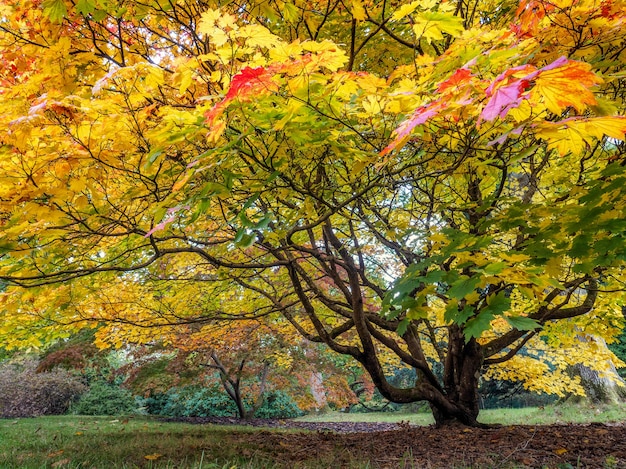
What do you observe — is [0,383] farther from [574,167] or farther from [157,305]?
[574,167]

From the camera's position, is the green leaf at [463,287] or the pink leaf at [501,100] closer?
the pink leaf at [501,100]

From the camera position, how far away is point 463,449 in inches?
134

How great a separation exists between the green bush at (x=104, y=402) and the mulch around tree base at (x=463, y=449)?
36.2 feet

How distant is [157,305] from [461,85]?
511 centimetres

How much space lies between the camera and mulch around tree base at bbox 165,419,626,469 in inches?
116

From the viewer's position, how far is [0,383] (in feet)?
37.3

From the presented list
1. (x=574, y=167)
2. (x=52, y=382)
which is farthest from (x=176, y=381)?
(x=574, y=167)

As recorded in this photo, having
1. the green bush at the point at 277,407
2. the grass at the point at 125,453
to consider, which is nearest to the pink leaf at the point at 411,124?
the grass at the point at 125,453

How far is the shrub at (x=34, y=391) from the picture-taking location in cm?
1152

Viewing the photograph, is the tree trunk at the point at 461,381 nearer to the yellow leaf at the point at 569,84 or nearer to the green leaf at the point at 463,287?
the green leaf at the point at 463,287

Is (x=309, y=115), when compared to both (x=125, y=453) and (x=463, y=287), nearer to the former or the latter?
(x=463, y=287)

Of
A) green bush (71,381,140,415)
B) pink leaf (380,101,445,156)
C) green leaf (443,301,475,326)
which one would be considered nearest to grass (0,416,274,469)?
green leaf (443,301,475,326)

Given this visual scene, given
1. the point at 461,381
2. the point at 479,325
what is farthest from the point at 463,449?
the point at 479,325

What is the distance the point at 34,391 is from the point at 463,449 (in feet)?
43.7
